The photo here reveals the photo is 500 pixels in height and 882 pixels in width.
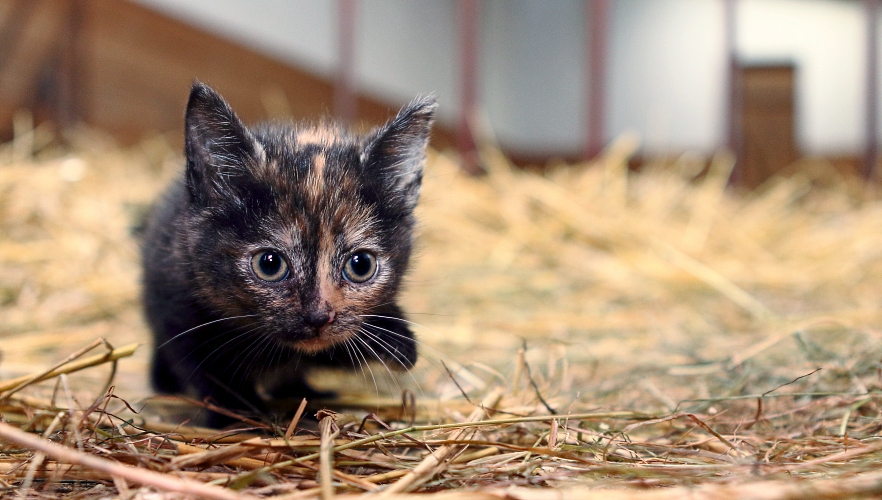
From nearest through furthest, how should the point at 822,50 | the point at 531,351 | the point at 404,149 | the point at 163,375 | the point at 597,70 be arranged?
the point at 404,149
the point at 163,375
the point at 531,351
the point at 597,70
the point at 822,50

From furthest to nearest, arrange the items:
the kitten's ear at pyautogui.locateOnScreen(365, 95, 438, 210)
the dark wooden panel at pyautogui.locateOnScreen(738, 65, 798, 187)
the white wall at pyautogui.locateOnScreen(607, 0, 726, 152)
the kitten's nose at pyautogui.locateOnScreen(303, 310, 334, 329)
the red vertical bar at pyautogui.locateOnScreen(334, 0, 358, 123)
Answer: the white wall at pyautogui.locateOnScreen(607, 0, 726, 152)
the dark wooden panel at pyautogui.locateOnScreen(738, 65, 798, 187)
the red vertical bar at pyautogui.locateOnScreen(334, 0, 358, 123)
the kitten's ear at pyautogui.locateOnScreen(365, 95, 438, 210)
the kitten's nose at pyautogui.locateOnScreen(303, 310, 334, 329)

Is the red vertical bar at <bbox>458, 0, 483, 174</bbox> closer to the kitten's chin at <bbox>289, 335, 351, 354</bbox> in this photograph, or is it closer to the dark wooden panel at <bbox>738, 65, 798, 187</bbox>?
the dark wooden panel at <bbox>738, 65, 798, 187</bbox>

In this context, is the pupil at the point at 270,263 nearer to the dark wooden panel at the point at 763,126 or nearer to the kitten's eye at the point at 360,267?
the kitten's eye at the point at 360,267


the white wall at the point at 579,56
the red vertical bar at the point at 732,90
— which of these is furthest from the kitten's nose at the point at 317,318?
the red vertical bar at the point at 732,90

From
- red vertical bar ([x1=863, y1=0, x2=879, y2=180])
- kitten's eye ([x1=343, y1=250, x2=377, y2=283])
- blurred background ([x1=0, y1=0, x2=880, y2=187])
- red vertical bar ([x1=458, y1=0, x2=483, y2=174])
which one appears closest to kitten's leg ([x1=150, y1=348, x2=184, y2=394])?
kitten's eye ([x1=343, y1=250, x2=377, y2=283])

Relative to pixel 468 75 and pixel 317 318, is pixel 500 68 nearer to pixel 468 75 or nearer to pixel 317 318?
pixel 468 75

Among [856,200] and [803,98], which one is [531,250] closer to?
[856,200]

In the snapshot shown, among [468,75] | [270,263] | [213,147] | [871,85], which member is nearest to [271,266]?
[270,263]
